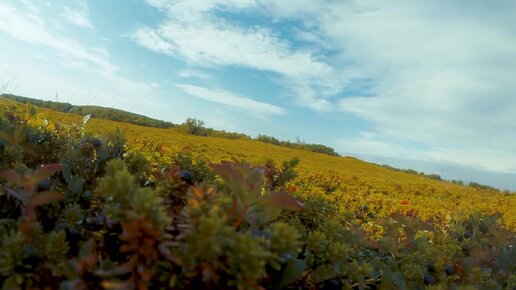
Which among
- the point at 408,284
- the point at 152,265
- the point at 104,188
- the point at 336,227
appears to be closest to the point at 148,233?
the point at 152,265

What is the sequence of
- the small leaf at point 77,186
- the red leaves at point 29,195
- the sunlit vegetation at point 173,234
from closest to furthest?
the sunlit vegetation at point 173,234
the red leaves at point 29,195
the small leaf at point 77,186

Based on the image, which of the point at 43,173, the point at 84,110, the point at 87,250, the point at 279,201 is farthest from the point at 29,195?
the point at 84,110

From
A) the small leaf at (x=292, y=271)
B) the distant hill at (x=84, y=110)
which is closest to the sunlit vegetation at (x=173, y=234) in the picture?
the small leaf at (x=292, y=271)

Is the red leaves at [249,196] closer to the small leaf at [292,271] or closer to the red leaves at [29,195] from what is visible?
the small leaf at [292,271]

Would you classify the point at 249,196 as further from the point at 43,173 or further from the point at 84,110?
the point at 84,110

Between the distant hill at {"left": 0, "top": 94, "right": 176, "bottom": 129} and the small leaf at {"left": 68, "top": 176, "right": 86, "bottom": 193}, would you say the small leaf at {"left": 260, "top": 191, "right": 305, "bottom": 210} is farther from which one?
the distant hill at {"left": 0, "top": 94, "right": 176, "bottom": 129}

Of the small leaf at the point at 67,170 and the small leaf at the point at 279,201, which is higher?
the small leaf at the point at 279,201

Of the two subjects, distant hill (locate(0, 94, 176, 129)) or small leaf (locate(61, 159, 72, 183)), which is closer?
small leaf (locate(61, 159, 72, 183))

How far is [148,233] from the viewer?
2.99 ft

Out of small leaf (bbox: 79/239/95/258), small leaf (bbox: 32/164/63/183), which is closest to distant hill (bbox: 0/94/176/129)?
small leaf (bbox: 32/164/63/183)

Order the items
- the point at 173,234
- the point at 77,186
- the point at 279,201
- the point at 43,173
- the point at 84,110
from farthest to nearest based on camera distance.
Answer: the point at 84,110 < the point at 77,186 < the point at 43,173 < the point at 279,201 < the point at 173,234

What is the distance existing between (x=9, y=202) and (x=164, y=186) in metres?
0.59

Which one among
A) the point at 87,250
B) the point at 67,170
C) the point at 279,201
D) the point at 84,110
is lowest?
the point at 87,250

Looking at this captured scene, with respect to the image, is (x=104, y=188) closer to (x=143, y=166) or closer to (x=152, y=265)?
(x=152, y=265)
